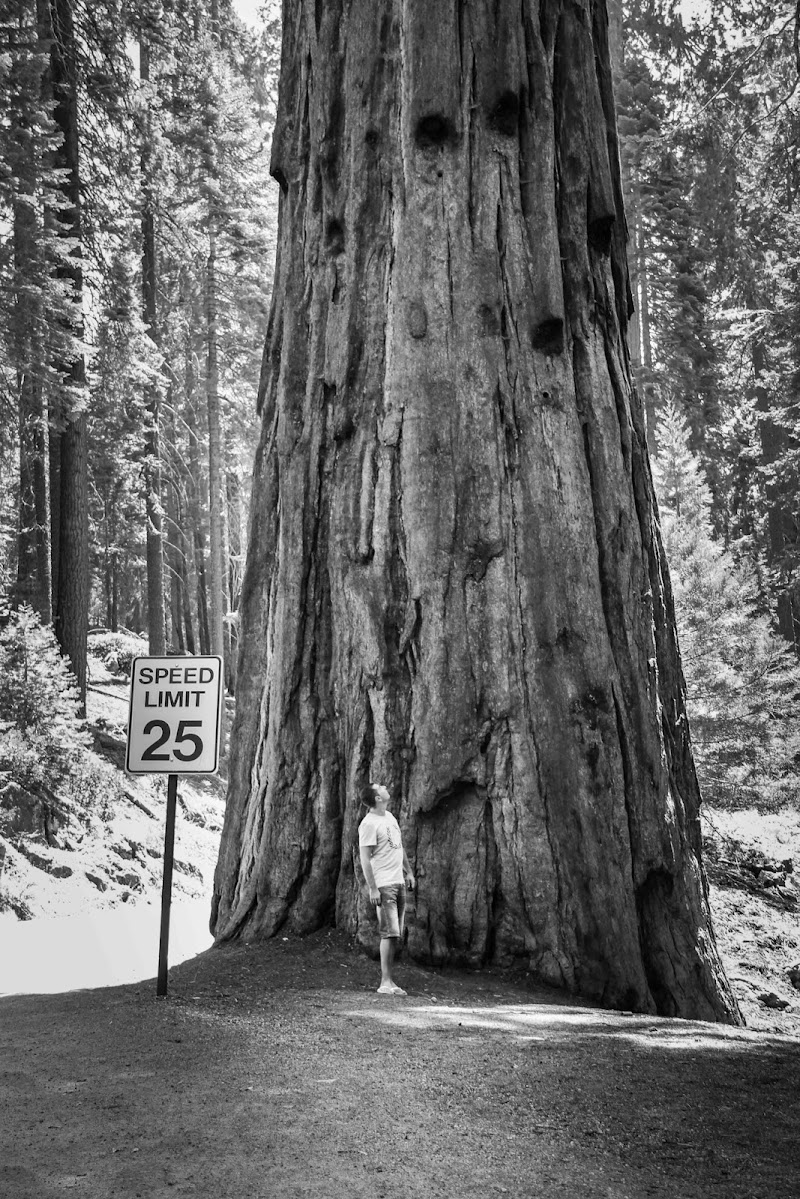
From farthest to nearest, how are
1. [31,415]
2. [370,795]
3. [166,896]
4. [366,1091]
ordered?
[31,415], [370,795], [166,896], [366,1091]

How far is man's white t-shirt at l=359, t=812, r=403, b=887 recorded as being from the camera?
6.93 metres

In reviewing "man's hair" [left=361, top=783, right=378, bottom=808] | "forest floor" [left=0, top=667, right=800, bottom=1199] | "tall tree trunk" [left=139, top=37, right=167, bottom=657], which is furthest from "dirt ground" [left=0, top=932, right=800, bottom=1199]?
"tall tree trunk" [left=139, top=37, right=167, bottom=657]

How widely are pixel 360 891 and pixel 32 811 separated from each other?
8203mm

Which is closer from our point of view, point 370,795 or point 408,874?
point 370,795

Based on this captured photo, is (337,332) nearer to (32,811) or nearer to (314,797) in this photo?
(314,797)

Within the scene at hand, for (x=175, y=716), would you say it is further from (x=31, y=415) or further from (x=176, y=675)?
(x=31, y=415)

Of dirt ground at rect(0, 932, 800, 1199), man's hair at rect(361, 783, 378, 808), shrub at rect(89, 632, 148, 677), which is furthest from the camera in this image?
shrub at rect(89, 632, 148, 677)

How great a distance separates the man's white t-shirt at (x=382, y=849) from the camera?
693 centimetres

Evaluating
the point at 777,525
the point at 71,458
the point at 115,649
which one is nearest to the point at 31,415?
the point at 71,458

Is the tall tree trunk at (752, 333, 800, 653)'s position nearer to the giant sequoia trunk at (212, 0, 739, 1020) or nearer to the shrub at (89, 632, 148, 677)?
the shrub at (89, 632, 148, 677)

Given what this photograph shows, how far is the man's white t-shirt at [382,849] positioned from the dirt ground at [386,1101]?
777mm

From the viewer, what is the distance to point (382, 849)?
6.96 metres

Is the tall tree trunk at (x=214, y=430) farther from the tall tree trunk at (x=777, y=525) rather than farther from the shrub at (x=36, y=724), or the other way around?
the tall tree trunk at (x=777, y=525)

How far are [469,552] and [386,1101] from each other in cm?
412
